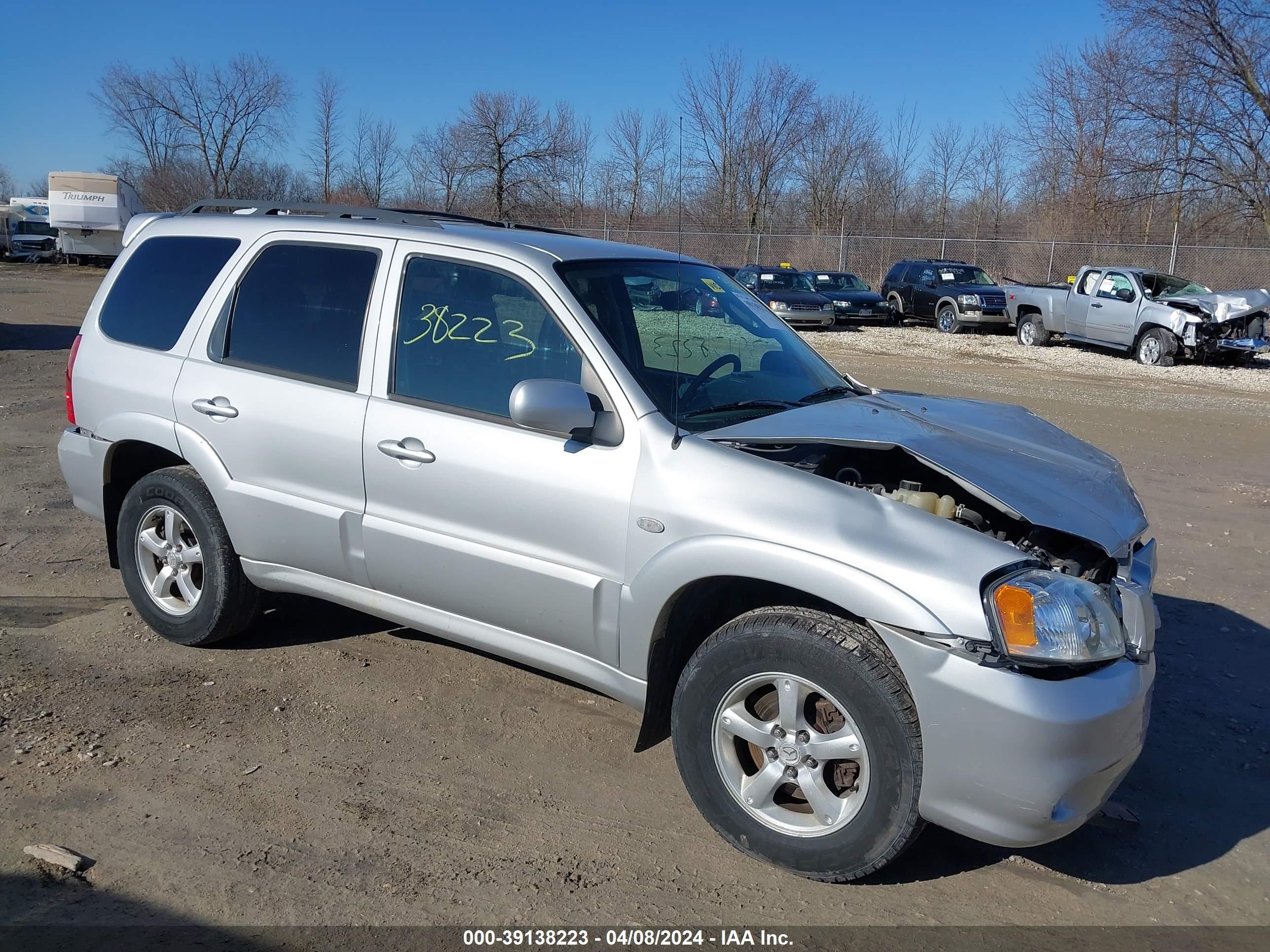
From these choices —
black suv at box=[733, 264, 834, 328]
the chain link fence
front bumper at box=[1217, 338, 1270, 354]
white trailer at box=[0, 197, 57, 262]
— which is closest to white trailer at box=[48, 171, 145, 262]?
white trailer at box=[0, 197, 57, 262]

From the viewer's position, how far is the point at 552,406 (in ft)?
11.4

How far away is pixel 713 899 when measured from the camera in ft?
10.5

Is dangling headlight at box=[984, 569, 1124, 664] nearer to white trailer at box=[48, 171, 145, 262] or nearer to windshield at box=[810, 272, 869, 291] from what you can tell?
windshield at box=[810, 272, 869, 291]

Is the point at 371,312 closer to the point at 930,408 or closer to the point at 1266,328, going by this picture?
the point at 930,408

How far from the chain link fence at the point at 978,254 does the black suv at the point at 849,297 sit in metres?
3.69

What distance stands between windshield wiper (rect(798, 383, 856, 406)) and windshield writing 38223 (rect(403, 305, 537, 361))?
1.12 meters

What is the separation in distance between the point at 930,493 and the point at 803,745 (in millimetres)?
944

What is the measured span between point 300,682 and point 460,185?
33.0 m

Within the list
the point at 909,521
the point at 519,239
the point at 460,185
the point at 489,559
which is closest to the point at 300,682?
the point at 489,559

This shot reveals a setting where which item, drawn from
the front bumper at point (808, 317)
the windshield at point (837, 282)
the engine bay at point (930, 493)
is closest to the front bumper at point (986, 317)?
the windshield at point (837, 282)

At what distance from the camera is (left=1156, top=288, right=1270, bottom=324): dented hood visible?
18.9m

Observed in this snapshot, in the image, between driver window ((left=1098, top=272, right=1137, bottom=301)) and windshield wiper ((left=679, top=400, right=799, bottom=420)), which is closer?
windshield wiper ((left=679, top=400, right=799, bottom=420))

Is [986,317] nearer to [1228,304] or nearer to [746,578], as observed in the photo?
[1228,304]

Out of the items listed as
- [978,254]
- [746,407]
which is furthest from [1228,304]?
[746,407]
